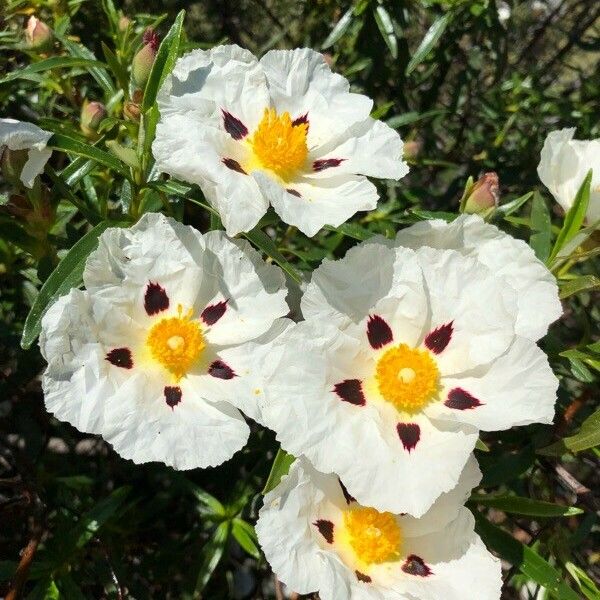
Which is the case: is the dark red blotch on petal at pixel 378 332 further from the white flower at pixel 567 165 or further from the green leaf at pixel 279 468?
the white flower at pixel 567 165

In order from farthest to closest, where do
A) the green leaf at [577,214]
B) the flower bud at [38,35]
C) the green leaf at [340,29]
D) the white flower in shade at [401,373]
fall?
the green leaf at [340,29] → the flower bud at [38,35] → the green leaf at [577,214] → the white flower in shade at [401,373]

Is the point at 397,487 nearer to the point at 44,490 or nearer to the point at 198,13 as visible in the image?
the point at 44,490

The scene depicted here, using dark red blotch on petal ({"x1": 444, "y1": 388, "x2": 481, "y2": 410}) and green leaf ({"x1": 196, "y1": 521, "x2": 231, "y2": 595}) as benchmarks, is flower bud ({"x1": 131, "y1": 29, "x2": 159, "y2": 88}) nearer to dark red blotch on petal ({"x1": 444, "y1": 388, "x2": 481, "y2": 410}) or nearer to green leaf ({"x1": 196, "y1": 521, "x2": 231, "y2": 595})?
dark red blotch on petal ({"x1": 444, "y1": 388, "x2": 481, "y2": 410})

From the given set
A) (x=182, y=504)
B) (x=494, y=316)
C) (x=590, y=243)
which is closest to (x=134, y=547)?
(x=182, y=504)

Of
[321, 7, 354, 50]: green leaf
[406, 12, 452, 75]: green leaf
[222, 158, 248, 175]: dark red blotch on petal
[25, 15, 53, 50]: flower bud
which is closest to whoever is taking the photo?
[222, 158, 248, 175]: dark red blotch on petal

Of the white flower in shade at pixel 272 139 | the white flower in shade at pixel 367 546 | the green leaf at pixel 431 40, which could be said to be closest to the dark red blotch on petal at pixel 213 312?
the white flower in shade at pixel 272 139

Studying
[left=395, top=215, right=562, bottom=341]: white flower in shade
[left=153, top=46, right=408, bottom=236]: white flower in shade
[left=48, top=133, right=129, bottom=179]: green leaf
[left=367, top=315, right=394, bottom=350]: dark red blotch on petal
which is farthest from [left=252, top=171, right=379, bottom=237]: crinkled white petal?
[left=48, top=133, right=129, bottom=179]: green leaf

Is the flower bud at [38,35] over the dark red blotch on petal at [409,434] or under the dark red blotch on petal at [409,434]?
over
